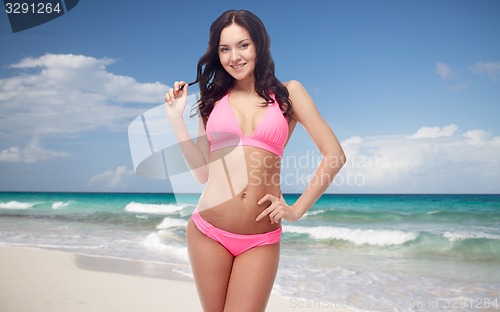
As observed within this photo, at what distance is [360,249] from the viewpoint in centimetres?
1141

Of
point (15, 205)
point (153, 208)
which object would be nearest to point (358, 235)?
point (153, 208)

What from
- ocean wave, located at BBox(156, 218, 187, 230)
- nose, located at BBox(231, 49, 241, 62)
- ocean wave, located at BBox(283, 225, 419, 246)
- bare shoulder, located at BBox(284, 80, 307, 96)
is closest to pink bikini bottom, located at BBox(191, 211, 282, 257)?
bare shoulder, located at BBox(284, 80, 307, 96)

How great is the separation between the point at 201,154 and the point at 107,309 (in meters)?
3.63

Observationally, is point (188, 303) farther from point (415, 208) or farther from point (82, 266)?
point (415, 208)

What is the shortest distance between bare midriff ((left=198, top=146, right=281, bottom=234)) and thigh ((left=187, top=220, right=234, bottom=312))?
4.5 inches

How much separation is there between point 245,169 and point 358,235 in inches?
446

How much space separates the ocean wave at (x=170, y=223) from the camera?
15.2 m

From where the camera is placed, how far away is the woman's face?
2461mm

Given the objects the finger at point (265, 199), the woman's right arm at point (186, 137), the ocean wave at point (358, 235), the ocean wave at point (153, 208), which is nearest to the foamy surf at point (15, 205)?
the ocean wave at point (153, 208)

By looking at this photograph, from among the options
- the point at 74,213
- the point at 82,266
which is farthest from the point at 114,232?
the point at 74,213

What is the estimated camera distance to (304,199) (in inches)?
95.1

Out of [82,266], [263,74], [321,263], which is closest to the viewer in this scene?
[263,74]

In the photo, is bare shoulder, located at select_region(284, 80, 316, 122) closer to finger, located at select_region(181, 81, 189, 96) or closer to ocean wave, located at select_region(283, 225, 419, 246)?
finger, located at select_region(181, 81, 189, 96)

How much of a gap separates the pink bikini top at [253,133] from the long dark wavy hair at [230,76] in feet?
0.19
